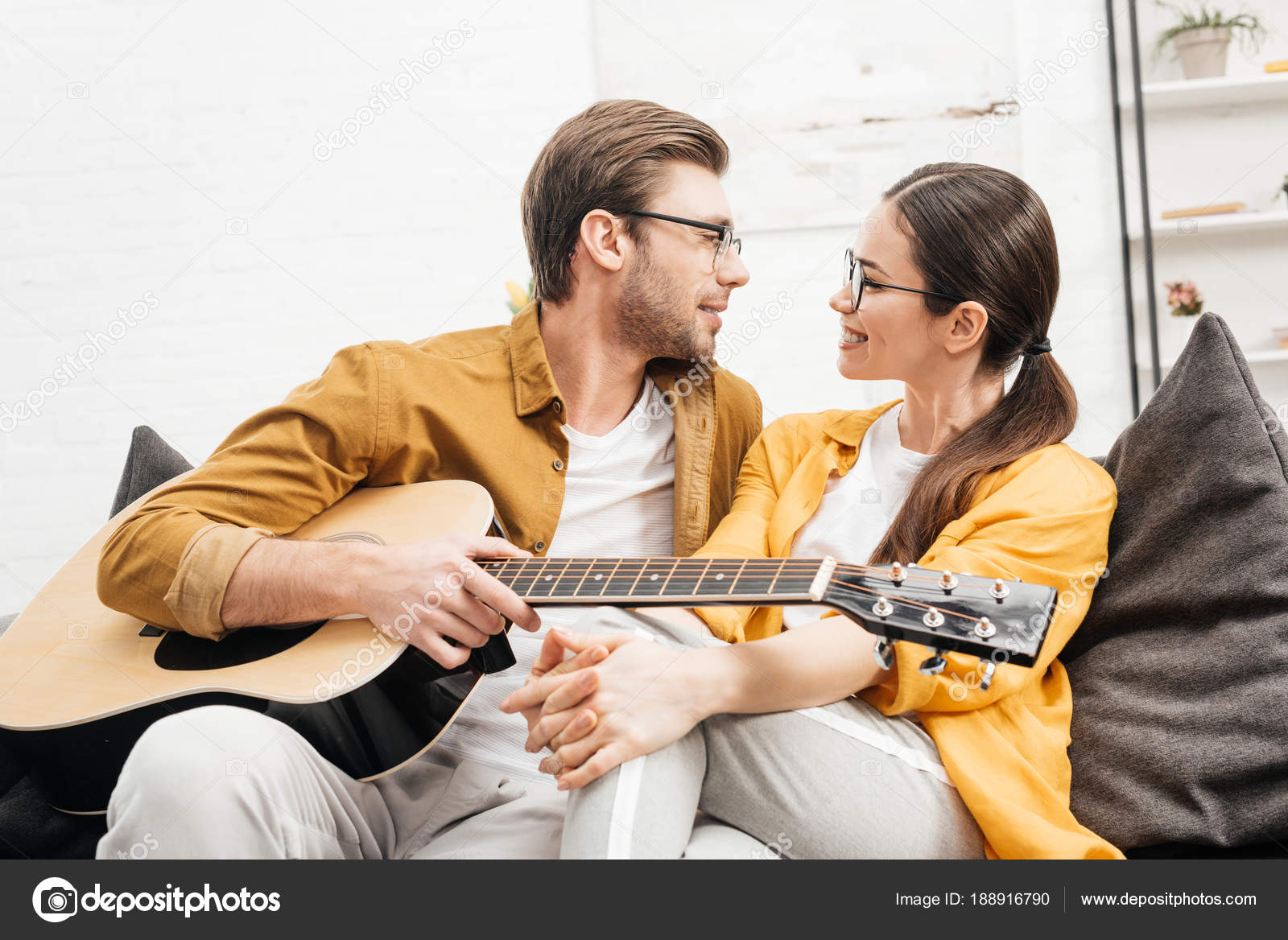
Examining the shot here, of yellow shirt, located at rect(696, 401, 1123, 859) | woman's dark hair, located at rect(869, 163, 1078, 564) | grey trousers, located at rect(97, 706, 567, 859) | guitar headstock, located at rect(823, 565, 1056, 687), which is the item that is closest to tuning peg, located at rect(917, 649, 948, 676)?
guitar headstock, located at rect(823, 565, 1056, 687)

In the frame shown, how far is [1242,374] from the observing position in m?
1.20

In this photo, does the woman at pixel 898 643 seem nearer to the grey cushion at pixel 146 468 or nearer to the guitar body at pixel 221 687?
the guitar body at pixel 221 687

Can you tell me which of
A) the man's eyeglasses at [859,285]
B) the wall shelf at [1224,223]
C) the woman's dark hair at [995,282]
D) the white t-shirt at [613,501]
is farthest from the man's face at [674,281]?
the wall shelf at [1224,223]

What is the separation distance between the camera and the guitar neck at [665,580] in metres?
1.02

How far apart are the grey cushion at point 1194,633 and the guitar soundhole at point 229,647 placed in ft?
3.20

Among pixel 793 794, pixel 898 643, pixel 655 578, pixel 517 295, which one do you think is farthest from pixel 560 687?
pixel 517 295

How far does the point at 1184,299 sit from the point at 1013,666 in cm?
215

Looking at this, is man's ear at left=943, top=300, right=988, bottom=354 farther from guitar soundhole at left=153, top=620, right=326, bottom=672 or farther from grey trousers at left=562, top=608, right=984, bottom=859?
guitar soundhole at left=153, top=620, right=326, bottom=672

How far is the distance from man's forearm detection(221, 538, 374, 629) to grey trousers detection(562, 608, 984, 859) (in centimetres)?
41

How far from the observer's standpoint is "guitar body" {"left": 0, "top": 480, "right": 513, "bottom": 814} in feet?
3.81

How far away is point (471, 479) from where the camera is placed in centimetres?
155
